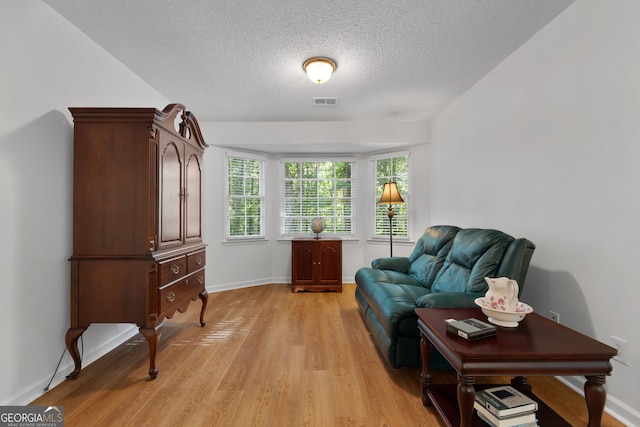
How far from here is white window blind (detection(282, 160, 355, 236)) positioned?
480 centimetres

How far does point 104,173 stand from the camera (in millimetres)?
1976

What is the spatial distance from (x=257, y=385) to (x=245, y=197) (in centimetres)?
313

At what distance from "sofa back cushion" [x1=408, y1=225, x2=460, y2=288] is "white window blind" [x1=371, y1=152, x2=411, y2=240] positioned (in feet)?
3.98

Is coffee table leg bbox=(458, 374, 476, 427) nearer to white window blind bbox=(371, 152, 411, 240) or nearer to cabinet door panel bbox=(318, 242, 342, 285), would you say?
cabinet door panel bbox=(318, 242, 342, 285)

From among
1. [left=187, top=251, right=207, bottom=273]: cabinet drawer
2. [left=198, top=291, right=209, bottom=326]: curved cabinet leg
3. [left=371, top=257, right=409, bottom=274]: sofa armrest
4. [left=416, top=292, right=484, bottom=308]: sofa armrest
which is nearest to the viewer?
[left=416, top=292, right=484, bottom=308]: sofa armrest

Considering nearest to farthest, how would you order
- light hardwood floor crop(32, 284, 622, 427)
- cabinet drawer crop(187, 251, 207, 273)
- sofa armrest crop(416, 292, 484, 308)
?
light hardwood floor crop(32, 284, 622, 427)
sofa armrest crop(416, 292, 484, 308)
cabinet drawer crop(187, 251, 207, 273)

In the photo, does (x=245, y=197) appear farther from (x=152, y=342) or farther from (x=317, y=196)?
(x=152, y=342)

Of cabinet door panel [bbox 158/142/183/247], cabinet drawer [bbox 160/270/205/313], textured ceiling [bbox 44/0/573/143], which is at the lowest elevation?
cabinet drawer [bbox 160/270/205/313]

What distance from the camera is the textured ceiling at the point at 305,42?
1.92 meters

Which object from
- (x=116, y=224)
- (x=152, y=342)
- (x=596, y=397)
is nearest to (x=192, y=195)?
(x=116, y=224)

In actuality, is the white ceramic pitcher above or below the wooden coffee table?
above

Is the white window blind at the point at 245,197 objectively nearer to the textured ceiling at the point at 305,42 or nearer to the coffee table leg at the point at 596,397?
the textured ceiling at the point at 305,42

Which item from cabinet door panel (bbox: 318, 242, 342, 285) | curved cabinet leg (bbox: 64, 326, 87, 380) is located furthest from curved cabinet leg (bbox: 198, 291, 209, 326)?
cabinet door panel (bbox: 318, 242, 342, 285)

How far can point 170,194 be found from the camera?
2211 millimetres
